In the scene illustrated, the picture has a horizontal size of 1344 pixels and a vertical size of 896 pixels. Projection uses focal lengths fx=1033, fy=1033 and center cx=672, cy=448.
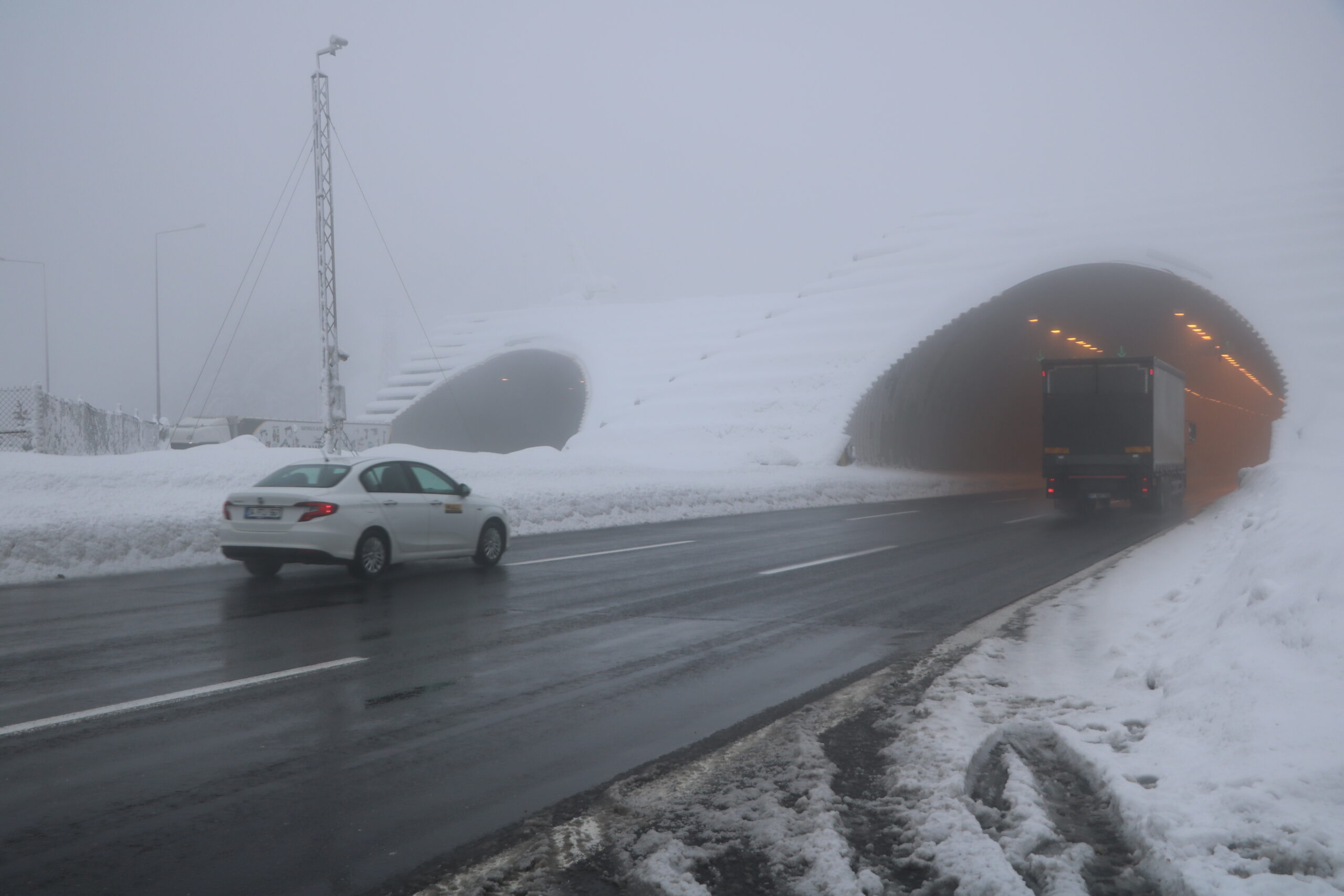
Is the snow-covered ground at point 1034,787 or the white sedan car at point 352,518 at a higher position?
the white sedan car at point 352,518

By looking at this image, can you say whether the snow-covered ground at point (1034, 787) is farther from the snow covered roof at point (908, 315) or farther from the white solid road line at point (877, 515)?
the snow covered roof at point (908, 315)

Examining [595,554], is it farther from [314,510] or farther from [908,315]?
[908,315]

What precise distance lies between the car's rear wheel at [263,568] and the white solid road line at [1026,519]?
15380mm

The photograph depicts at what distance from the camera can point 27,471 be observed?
16531 millimetres

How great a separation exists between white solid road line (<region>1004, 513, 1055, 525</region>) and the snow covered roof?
14485mm

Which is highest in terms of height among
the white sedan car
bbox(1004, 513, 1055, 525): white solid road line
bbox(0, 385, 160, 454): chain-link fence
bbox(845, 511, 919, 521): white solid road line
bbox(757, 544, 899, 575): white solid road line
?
bbox(0, 385, 160, 454): chain-link fence

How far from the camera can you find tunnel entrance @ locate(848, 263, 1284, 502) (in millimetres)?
43812

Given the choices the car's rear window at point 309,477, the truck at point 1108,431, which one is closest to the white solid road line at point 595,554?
the car's rear window at point 309,477

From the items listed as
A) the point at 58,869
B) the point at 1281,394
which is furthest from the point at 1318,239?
the point at 58,869

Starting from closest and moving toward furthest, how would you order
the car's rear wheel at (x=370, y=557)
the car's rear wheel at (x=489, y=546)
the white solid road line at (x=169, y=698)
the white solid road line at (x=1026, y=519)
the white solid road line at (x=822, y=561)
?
the white solid road line at (x=169, y=698) → the car's rear wheel at (x=370, y=557) → the white solid road line at (x=822, y=561) → the car's rear wheel at (x=489, y=546) → the white solid road line at (x=1026, y=519)

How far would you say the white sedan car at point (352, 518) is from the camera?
11961mm

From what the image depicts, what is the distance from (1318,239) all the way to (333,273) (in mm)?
38918

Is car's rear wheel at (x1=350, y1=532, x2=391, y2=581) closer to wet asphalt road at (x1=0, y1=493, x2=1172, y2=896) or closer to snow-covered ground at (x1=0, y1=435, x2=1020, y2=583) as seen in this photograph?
wet asphalt road at (x1=0, y1=493, x2=1172, y2=896)

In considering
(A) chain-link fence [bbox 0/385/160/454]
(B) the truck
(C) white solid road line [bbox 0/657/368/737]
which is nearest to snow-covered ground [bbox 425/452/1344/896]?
(C) white solid road line [bbox 0/657/368/737]
